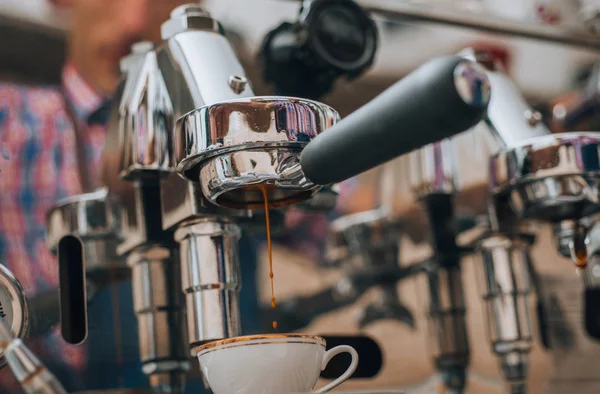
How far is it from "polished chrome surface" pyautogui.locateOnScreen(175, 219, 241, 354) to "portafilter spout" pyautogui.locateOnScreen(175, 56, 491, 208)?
3 cm

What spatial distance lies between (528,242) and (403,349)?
13 centimetres

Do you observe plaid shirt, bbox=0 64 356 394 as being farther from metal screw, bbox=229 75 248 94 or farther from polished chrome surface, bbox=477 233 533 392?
polished chrome surface, bbox=477 233 533 392

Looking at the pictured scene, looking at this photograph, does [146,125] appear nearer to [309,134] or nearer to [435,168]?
[309,134]

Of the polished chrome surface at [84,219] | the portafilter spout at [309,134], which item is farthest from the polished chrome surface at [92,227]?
the portafilter spout at [309,134]

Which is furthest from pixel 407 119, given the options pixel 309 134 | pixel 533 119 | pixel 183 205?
pixel 533 119

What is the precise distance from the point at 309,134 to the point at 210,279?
112mm

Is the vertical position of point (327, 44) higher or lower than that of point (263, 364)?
higher

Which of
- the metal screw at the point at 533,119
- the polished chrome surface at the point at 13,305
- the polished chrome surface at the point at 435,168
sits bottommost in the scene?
the polished chrome surface at the point at 13,305

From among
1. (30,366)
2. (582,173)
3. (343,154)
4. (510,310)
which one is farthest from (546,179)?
(30,366)

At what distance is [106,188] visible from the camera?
1.89 feet

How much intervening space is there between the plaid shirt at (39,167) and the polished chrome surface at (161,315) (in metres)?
0.05

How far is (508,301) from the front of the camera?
2.13 feet

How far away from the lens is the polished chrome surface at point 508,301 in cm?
65

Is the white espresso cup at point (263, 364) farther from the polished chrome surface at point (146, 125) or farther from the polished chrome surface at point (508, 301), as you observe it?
the polished chrome surface at point (508, 301)
